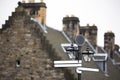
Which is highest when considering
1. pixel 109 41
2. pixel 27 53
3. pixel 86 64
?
pixel 109 41

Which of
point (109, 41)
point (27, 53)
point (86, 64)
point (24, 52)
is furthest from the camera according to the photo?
point (109, 41)

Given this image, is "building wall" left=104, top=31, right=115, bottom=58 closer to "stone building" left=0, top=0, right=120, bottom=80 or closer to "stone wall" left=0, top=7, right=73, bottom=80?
"stone building" left=0, top=0, right=120, bottom=80

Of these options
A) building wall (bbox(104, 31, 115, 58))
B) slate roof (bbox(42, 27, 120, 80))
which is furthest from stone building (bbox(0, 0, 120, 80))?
building wall (bbox(104, 31, 115, 58))

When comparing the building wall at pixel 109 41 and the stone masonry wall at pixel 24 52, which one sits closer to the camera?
the stone masonry wall at pixel 24 52

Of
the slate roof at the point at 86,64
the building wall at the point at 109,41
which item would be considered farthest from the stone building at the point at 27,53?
the building wall at the point at 109,41

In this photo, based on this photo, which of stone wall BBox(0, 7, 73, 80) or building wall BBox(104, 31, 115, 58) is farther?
building wall BBox(104, 31, 115, 58)

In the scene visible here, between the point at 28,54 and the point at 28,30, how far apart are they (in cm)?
148

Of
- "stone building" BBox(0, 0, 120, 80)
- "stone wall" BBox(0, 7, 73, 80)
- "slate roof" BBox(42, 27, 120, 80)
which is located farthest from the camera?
"slate roof" BBox(42, 27, 120, 80)

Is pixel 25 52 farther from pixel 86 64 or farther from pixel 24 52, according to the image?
pixel 86 64

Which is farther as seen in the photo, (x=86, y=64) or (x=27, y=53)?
(x=86, y=64)

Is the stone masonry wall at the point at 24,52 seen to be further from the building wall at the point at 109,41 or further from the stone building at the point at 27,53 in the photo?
the building wall at the point at 109,41

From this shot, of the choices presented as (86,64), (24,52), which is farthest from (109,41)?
(24,52)

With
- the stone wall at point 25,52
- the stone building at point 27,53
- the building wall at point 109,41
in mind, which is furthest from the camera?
the building wall at point 109,41

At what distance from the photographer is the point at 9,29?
25656 mm
